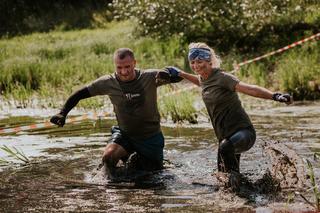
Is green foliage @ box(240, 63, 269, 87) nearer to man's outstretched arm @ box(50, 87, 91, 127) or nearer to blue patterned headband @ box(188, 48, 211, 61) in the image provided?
man's outstretched arm @ box(50, 87, 91, 127)

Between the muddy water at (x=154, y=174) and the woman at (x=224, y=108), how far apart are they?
373 mm

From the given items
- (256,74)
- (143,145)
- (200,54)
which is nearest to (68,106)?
(143,145)

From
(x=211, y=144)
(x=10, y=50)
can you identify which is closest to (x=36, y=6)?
(x=10, y=50)

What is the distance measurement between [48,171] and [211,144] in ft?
8.23

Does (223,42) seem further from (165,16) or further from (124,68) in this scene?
(124,68)

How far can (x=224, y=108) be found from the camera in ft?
23.9

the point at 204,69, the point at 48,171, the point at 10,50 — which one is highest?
the point at 10,50

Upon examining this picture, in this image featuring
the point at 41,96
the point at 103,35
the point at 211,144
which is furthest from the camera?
the point at 103,35

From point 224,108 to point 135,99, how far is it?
3.96 ft

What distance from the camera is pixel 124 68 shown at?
312 inches

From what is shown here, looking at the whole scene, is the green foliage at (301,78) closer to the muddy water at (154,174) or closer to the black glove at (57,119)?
the muddy water at (154,174)

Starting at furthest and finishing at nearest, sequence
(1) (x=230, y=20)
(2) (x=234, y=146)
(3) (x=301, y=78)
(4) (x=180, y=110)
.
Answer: (1) (x=230, y=20), (3) (x=301, y=78), (4) (x=180, y=110), (2) (x=234, y=146)

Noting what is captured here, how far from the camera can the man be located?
7.98 metres

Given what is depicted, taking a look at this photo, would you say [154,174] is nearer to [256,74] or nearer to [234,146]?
[234,146]
